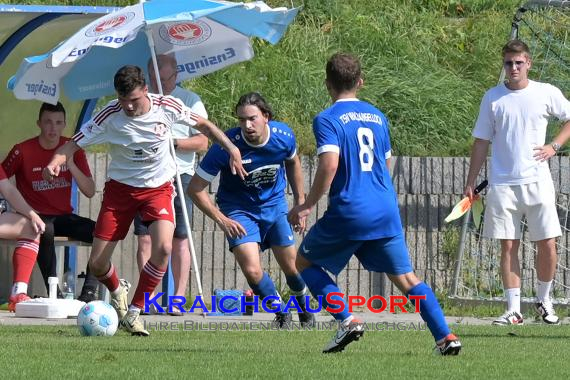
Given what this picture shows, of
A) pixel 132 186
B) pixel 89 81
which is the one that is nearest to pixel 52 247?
pixel 89 81

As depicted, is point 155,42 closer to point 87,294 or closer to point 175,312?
point 87,294

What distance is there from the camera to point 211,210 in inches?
378

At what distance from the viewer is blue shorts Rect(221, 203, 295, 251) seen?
10.1 metres

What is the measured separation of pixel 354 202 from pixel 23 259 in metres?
4.33

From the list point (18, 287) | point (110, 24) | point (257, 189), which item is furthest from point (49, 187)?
point (257, 189)

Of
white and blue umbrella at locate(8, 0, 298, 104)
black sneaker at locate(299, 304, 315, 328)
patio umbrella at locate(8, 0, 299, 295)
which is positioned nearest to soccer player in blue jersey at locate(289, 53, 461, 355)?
black sneaker at locate(299, 304, 315, 328)

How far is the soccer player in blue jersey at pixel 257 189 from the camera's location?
32.4 feet

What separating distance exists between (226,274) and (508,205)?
3.32 m

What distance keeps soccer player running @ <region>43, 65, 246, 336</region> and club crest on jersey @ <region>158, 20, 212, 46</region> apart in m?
2.72

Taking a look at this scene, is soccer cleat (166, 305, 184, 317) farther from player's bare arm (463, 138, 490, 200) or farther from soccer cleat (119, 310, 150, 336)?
player's bare arm (463, 138, 490, 200)

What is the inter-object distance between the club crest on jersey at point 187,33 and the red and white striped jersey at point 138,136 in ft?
8.93

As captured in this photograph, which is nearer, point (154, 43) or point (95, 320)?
point (95, 320)

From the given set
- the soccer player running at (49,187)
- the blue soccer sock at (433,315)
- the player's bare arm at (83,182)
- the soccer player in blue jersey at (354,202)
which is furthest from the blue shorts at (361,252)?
the soccer player running at (49,187)

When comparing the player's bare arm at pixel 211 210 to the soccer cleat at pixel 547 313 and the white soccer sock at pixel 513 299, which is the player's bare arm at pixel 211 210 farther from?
the soccer cleat at pixel 547 313
